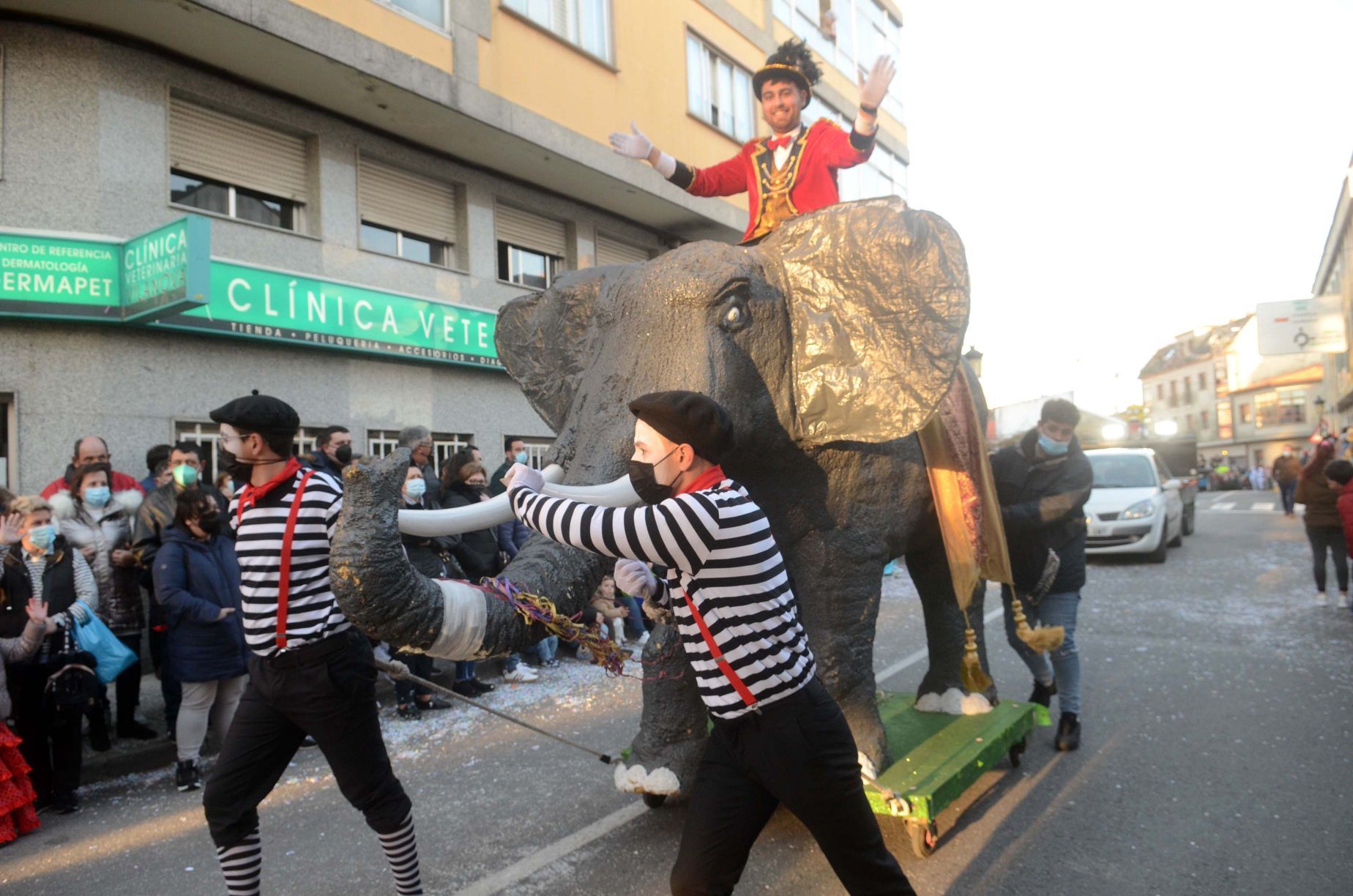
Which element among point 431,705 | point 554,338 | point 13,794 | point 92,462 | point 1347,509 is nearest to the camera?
point 554,338

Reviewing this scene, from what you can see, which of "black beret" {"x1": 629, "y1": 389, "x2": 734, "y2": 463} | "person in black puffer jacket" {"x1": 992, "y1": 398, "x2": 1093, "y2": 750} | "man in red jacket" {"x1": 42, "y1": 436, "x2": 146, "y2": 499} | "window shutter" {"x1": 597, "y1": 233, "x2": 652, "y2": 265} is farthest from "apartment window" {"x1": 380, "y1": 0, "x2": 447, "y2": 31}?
"black beret" {"x1": 629, "y1": 389, "x2": 734, "y2": 463}

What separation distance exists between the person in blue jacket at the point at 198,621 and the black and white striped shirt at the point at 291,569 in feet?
7.72

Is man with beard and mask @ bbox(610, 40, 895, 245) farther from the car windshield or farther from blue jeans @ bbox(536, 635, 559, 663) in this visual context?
the car windshield

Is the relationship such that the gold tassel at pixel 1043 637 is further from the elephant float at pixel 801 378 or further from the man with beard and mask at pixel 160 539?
the man with beard and mask at pixel 160 539

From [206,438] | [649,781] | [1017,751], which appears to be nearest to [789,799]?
[649,781]

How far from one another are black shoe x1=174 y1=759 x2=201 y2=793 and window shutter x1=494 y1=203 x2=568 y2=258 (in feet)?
28.7

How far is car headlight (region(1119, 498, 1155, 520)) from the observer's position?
13.1 meters

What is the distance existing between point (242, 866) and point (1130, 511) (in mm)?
12906

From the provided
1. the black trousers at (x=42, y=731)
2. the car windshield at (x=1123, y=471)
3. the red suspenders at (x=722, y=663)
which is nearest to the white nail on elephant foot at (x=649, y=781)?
the red suspenders at (x=722, y=663)

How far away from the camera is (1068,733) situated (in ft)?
16.4

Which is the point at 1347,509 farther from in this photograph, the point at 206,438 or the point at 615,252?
the point at 206,438

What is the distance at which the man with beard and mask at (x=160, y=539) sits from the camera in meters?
5.77

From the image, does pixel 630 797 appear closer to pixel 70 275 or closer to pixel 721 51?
pixel 70 275

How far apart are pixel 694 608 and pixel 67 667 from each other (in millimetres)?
4131
